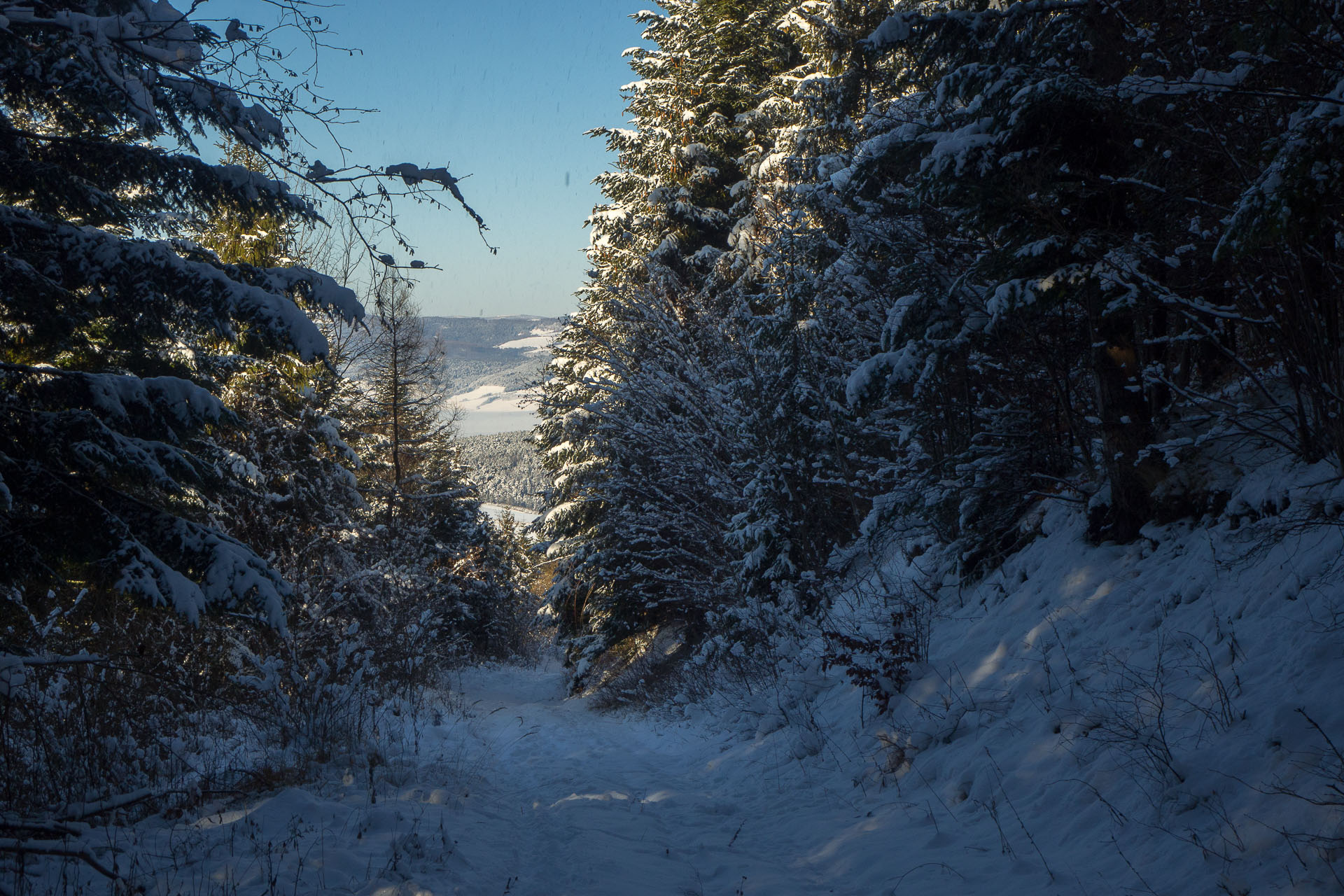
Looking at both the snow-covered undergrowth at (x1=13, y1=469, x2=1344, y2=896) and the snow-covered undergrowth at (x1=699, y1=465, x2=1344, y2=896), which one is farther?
the snow-covered undergrowth at (x1=13, y1=469, x2=1344, y2=896)

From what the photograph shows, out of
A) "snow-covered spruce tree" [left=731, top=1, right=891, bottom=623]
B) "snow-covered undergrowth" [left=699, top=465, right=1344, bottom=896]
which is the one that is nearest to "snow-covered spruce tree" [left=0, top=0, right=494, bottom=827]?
"snow-covered undergrowth" [left=699, top=465, right=1344, bottom=896]

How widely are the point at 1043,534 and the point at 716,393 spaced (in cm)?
557

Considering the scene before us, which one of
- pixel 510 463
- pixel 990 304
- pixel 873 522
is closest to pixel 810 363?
pixel 873 522

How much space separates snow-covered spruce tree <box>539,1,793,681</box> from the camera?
1198 cm

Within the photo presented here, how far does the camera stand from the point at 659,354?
40.7 feet

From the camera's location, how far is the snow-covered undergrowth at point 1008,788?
3.15 meters

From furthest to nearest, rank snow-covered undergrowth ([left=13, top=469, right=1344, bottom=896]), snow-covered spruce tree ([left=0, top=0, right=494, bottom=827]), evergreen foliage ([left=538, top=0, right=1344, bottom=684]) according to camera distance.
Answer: snow-covered spruce tree ([left=0, top=0, right=494, bottom=827]) < evergreen foliage ([left=538, top=0, right=1344, bottom=684]) < snow-covered undergrowth ([left=13, top=469, right=1344, bottom=896])

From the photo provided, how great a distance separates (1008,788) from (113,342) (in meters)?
7.94

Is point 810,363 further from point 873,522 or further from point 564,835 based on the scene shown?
point 564,835

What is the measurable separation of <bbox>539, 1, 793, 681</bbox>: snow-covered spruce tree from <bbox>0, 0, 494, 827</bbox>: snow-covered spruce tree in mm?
6328

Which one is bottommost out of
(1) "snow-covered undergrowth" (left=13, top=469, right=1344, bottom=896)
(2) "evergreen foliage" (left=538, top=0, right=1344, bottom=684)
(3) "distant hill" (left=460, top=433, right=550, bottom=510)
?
(3) "distant hill" (left=460, top=433, right=550, bottom=510)

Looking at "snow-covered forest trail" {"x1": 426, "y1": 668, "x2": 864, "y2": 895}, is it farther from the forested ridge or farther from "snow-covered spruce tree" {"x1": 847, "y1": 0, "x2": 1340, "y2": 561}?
"snow-covered spruce tree" {"x1": 847, "y1": 0, "x2": 1340, "y2": 561}

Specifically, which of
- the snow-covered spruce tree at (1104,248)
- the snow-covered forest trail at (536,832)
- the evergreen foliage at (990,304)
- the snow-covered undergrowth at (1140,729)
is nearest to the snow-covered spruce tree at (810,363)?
the evergreen foliage at (990,304)

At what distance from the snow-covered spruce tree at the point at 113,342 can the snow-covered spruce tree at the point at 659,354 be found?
20.8 feet
